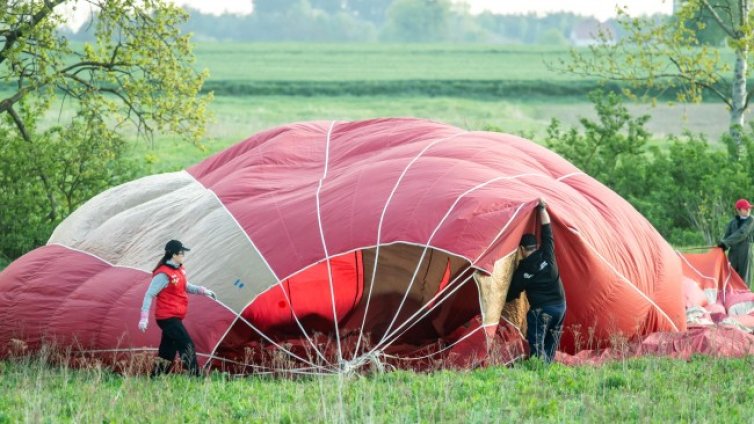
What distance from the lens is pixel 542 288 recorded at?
11.4 m

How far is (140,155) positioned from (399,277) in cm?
2487

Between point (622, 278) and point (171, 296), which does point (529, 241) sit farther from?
point (171, 296)

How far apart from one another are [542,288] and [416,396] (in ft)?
6.88

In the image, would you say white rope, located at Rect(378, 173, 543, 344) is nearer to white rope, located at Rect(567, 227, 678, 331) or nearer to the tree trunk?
white rope, located at Rect(567, 227, 678, 331)

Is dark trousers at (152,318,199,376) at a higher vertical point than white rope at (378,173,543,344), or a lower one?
lower

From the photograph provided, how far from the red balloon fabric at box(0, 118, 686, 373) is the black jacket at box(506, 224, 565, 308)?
0.72ft

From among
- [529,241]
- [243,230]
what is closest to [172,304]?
[243,230]

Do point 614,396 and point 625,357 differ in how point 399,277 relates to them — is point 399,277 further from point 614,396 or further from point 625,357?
point 614,396

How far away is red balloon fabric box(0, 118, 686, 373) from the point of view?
11648 millimetres

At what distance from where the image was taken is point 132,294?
12289 mm

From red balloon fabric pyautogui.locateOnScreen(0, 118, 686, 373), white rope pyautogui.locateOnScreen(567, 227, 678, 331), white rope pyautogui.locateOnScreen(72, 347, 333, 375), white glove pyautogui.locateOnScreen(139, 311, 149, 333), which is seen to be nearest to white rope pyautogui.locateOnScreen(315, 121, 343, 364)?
red balloon fabric pyautogui.locateOnScreen(0, 118, 686, 373)

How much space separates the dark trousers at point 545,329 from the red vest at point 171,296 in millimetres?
3110

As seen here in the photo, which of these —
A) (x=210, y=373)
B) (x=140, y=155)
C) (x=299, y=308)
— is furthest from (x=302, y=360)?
(x=140, y=155)

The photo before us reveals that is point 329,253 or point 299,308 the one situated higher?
point 329,253
